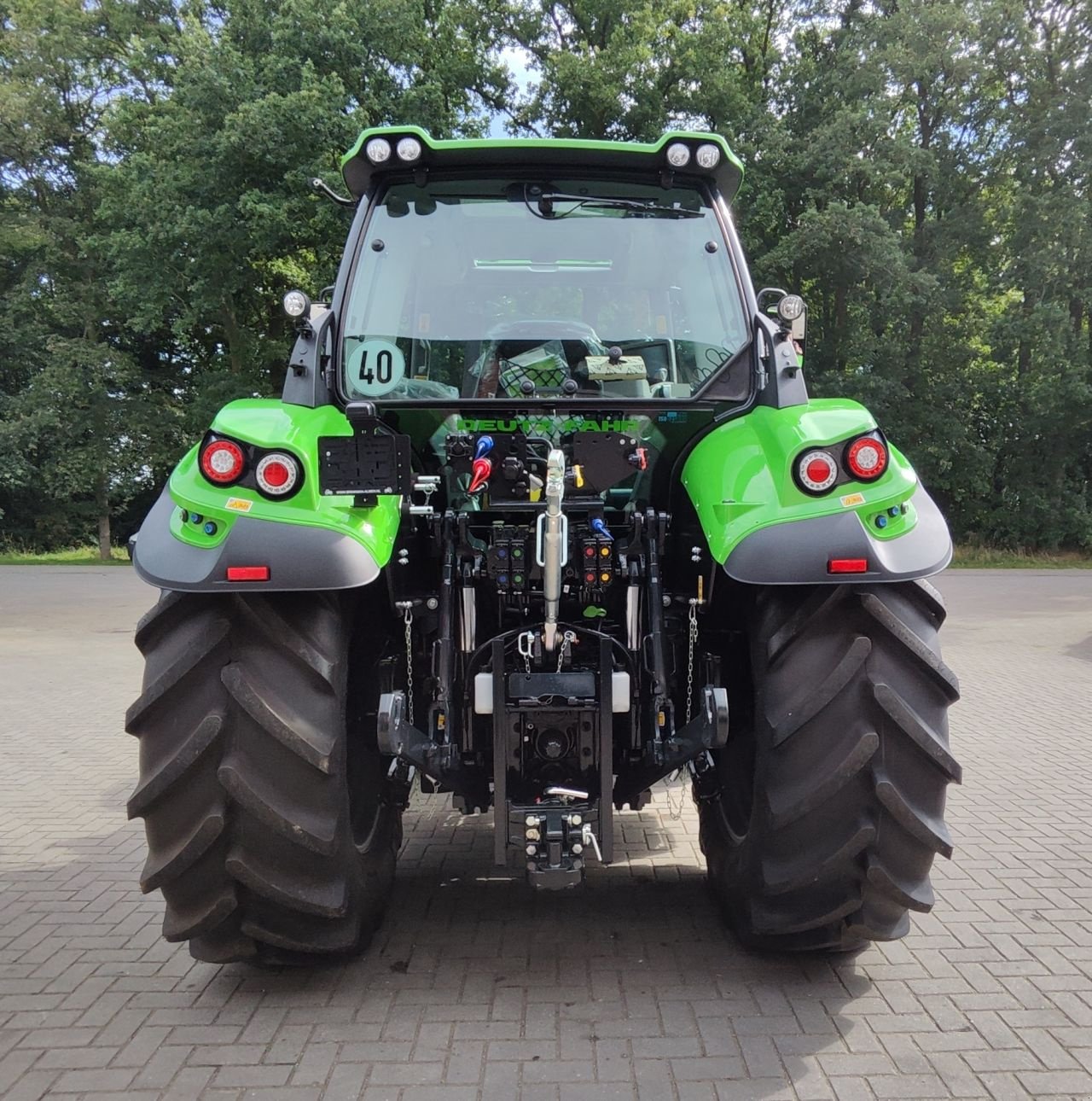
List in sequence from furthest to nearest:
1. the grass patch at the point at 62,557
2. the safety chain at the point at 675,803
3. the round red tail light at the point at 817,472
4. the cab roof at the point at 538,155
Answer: the grass patch at the point at 62,557 < the safety chain at the point at 675,803 < the cab roof at the point at 538,155 < the round red tail light at the point at 817,472

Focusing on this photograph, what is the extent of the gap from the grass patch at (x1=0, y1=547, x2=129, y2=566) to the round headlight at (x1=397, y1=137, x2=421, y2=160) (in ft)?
67.4

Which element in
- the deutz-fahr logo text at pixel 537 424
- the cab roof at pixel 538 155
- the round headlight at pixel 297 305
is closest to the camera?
the deutz-fahr logo text at pixel 537 424

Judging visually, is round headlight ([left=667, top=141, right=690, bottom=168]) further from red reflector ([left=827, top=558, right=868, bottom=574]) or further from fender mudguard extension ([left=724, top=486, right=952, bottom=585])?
red reflector ([left=827, top=558, right=868, bottom=574])

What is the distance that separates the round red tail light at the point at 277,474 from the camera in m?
Answer: 2.49

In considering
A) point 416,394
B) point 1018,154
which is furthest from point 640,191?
point 1018,154

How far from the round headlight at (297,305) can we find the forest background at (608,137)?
14817mm

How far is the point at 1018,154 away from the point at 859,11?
4964 mm

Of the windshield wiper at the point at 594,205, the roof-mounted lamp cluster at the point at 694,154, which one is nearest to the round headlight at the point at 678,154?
the roof-mounted lamp cluster at the point at 694,154

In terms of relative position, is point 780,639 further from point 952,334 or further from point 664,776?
point 952,334

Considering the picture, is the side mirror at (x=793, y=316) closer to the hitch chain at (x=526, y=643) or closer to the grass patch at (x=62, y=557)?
the hitch chain at (x=526, y=643)

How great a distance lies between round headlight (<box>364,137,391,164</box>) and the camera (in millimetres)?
3127

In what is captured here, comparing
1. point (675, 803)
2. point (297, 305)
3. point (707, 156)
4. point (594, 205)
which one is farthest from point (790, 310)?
point (675, 803)

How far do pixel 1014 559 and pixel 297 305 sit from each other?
20343 mm

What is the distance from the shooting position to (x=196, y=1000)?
2.87m
